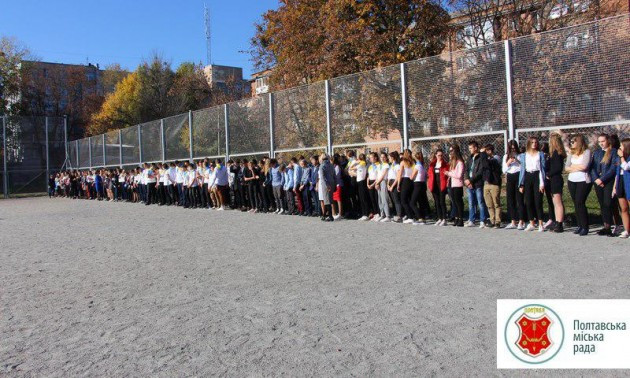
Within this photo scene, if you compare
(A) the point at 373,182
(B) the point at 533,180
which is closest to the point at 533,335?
(B) the point at 533,180

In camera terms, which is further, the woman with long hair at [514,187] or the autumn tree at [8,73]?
the autumn tree at [8,73]

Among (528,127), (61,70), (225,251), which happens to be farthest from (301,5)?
(61,70)

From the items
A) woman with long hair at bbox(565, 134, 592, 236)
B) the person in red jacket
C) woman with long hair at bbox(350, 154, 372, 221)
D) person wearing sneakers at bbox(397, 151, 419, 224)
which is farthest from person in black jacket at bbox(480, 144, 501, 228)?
woman with long hair at bbox(350, 154, 372, 221)

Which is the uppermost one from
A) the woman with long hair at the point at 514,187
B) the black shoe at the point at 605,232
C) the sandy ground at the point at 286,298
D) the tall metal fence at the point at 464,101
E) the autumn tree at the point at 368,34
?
the autumn tree at the point at 368,34

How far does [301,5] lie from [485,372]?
1040 inches

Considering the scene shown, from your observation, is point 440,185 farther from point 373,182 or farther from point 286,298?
point 286,298

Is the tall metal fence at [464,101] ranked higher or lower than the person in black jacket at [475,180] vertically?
higher

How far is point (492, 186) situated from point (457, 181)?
911 millimetres

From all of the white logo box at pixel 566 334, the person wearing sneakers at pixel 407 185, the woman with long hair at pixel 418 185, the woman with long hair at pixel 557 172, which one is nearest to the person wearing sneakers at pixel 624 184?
the woman with long hair at pixel 557 172

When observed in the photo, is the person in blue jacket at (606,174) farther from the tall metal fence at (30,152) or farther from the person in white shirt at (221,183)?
the tall metal fence at (30,152)

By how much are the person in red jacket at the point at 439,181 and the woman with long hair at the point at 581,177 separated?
3.19 metres

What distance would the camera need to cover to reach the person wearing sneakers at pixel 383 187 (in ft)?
45.4

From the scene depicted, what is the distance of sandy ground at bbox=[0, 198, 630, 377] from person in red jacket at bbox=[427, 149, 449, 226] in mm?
1679

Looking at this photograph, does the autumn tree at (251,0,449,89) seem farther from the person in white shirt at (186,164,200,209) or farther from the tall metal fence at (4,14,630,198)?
the person in white shirt at (186,164,200,209)
